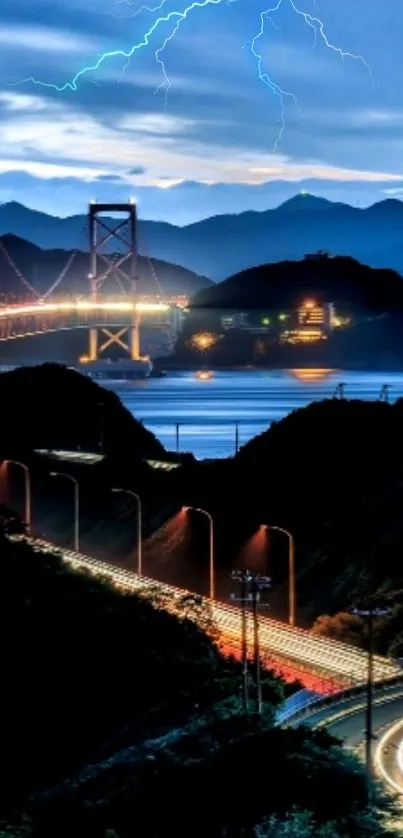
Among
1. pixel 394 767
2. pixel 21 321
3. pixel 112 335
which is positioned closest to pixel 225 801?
pixel 394 767

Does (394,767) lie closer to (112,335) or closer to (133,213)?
(112,335)

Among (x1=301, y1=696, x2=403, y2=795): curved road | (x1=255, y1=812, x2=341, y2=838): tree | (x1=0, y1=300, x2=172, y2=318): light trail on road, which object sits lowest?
(x1=301, y1=696, x2=403, y2=795): curved road

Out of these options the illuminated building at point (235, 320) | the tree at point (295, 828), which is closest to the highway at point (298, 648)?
the tree at point (295, 828)

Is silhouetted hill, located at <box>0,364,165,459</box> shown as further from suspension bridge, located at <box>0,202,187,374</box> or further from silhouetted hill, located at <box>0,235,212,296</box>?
silhouetted hill, located at <box>0,235,212,296</box>

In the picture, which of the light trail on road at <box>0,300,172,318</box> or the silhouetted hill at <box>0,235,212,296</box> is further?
the silhouetted hill at <box>0,235,212,296</box>

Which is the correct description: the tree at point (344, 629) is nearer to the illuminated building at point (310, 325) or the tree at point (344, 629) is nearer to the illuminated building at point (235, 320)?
the illuminated building at point (235, 320)

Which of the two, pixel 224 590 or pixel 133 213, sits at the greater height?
pixel 133 213

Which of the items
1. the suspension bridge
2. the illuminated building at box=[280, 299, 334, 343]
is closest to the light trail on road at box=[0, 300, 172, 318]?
the suspension bridge
